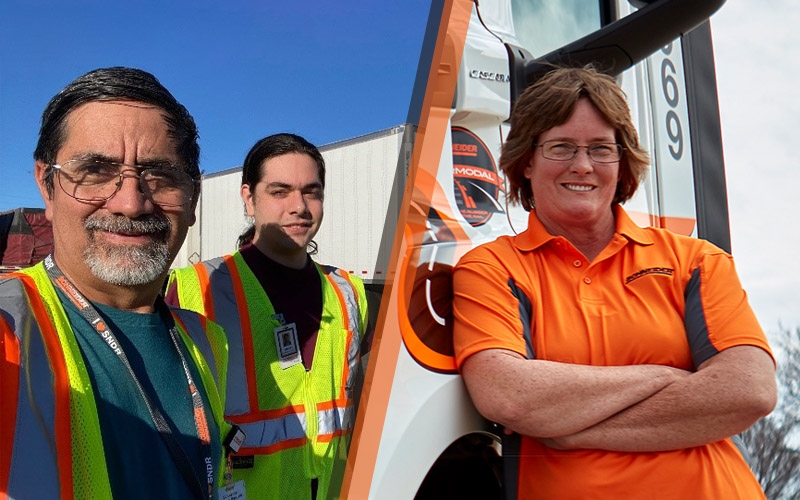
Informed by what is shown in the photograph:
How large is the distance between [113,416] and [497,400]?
0.69 metres

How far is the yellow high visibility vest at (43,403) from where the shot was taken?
74cm

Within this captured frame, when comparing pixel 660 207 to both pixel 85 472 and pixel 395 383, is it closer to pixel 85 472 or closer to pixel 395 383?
pixel 395 383

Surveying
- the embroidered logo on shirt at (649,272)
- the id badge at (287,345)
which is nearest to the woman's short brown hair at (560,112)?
the embroidered logo on shirt at (649,272)

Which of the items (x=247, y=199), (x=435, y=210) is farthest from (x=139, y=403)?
(x=435, y=210)

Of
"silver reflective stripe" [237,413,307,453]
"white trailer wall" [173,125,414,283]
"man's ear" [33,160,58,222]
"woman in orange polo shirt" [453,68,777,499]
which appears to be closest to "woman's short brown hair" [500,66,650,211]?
"woman in orange polo shirt" [453,68,777,499]

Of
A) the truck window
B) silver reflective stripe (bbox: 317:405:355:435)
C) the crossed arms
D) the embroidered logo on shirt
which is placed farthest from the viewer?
the truck window

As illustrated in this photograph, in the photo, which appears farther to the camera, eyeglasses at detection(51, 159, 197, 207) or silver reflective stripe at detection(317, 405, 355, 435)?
silver reflective stripe at detection(317, 405, 355, 435)

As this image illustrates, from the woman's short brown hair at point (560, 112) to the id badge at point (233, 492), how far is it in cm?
87

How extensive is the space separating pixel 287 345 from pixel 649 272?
0.75m

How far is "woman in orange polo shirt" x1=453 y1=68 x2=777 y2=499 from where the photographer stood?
127cm

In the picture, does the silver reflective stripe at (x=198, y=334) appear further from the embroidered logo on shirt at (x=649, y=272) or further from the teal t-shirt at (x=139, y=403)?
the embroidered logo on shirt at (x=649, y=272)

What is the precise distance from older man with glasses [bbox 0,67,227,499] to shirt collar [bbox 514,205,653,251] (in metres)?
0.78

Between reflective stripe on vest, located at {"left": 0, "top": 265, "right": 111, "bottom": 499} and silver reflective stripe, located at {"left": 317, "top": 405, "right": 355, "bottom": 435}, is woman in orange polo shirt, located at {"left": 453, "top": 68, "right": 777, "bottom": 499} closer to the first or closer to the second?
silver reflective stripe, located at {"left": 317, "top": 405, "right": 355, "bottom": 435}

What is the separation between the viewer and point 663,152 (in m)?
2.23
